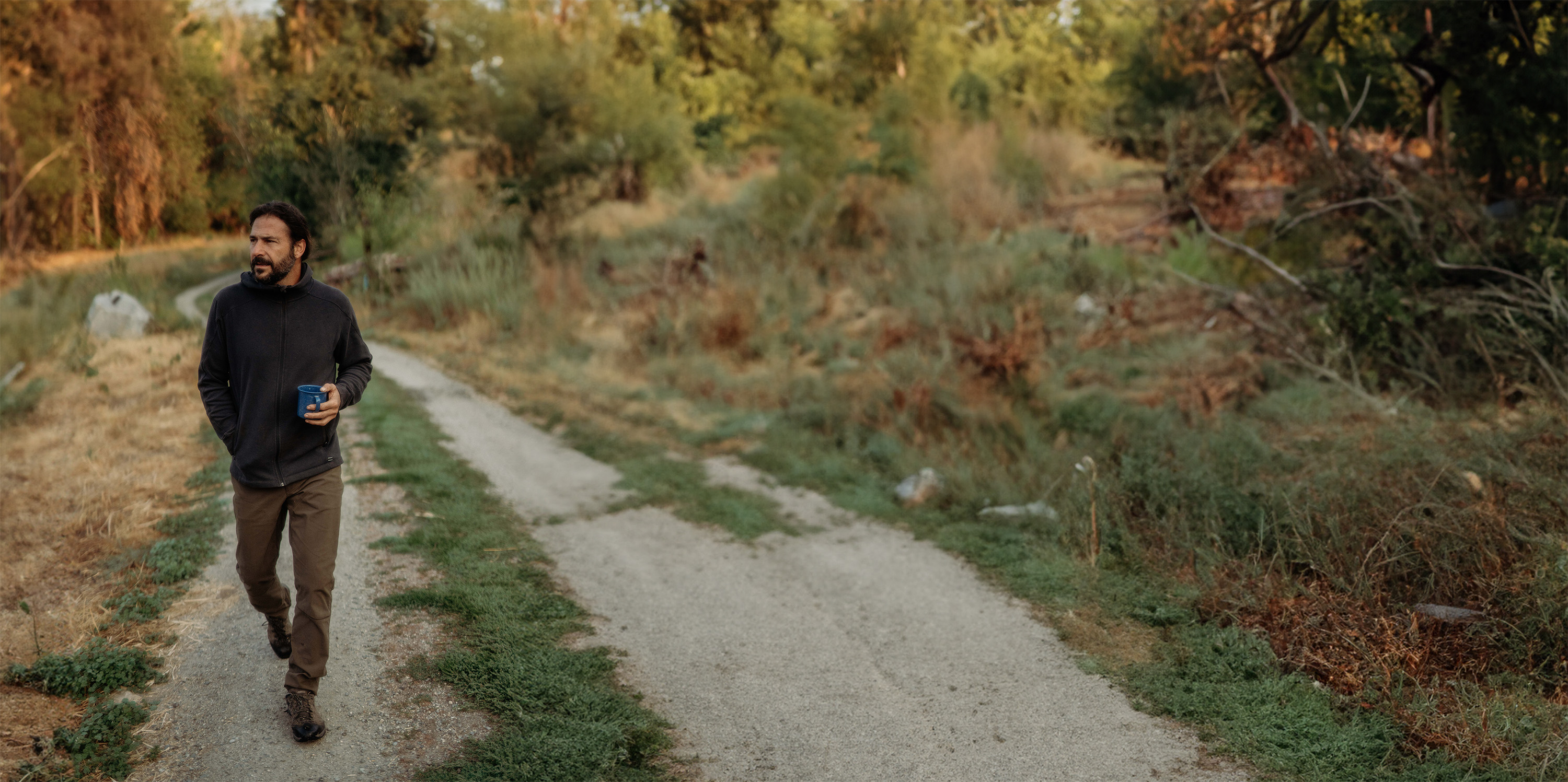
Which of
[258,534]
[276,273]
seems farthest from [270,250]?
[258,534]

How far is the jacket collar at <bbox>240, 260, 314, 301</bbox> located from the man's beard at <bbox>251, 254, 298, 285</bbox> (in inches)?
0.5

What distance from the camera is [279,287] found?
3.77 meters

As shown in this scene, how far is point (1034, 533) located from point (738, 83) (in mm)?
28580

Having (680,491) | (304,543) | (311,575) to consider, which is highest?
(304,543)

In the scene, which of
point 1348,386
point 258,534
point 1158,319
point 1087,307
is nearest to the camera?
point 258,534

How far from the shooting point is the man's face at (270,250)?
3670mm

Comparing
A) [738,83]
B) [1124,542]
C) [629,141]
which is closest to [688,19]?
[738,83]

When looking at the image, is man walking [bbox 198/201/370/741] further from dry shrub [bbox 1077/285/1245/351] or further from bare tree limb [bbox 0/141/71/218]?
bare tree limb [bbox 0/141/71/218]

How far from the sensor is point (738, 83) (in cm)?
3312

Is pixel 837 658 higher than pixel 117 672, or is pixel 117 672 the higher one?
pixel 117 672

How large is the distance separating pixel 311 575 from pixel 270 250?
3.88 ft

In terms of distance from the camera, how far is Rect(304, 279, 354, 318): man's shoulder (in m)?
3.88

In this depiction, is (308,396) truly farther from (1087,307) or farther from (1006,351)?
(1087,307)

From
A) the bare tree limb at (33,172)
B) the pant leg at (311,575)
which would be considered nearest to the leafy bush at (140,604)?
the pant leg at (311,575)
